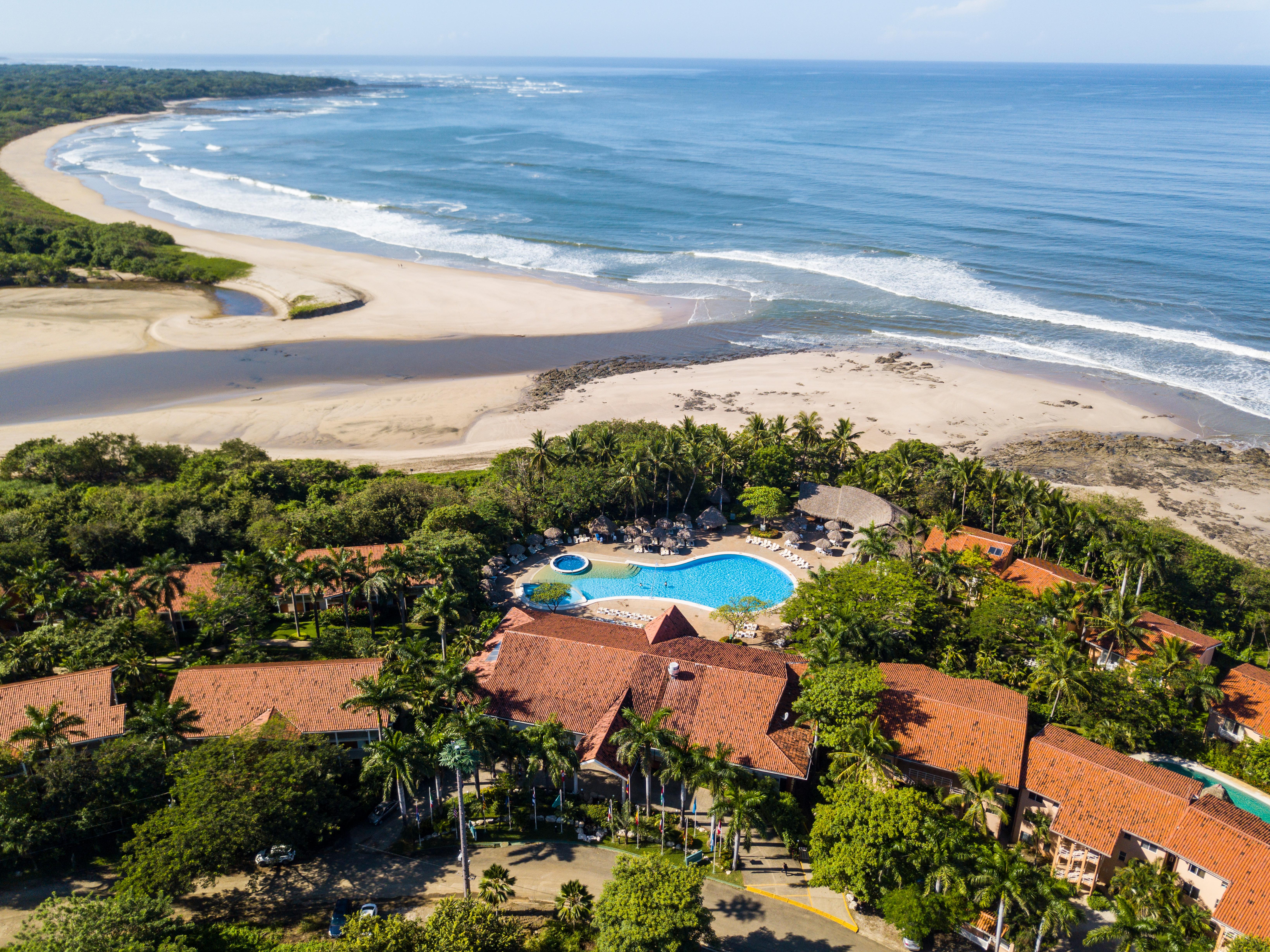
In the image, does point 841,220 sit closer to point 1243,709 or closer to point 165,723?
point 1243,709

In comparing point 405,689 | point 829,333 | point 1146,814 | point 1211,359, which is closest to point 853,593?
point 1146,814

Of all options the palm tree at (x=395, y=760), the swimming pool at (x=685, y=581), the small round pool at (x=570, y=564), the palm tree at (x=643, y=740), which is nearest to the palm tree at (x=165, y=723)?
the palm tree at (x=395, y=760)

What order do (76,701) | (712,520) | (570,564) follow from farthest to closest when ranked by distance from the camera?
1. (712,520)
2. (570,564)
3. (76,701)

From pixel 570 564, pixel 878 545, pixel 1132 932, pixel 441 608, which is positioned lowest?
pixel 570 564

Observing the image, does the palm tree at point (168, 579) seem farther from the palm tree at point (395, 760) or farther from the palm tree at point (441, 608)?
the palm tree at point (395, 760)

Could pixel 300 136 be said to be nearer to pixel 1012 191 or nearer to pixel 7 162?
pixel 7 162

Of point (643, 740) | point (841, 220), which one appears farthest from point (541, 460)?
point (841, 220)
